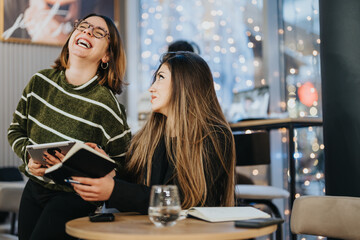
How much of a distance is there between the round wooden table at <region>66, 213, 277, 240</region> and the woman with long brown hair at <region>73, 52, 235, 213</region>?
18 cm

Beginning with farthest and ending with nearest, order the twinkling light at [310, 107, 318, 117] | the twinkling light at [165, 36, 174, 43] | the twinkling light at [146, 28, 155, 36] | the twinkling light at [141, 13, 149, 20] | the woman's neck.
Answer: the twinkling light at [141, 13, 149, 20] → the twinkling light at [146, 28, 155, 36] → the twinkling light at [165, 36, 174, 43] → the twinkling light at [310, 107, 318, 117] → the woman's neck

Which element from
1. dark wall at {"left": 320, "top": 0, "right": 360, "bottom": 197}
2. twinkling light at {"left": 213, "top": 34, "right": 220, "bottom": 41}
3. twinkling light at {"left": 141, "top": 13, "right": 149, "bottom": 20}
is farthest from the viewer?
twinkling light at {"left": 141, "top": 13, "right": 149, "bottom": 20}

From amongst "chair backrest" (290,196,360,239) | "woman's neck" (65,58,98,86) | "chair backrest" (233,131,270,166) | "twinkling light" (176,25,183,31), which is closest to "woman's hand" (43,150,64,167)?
"woman's neck" (65,58,98,86)

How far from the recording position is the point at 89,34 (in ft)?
6.33

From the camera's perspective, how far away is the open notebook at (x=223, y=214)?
1306 mm

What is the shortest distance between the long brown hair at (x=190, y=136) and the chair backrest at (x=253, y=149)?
107cm

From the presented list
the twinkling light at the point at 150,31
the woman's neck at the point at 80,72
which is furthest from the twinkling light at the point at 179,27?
the woman's neck at the point at 80,72

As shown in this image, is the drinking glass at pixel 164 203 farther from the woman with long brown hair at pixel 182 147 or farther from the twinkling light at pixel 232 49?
the twinkling light at pixel 232 49

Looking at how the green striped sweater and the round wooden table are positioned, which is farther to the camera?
the green striped sweater

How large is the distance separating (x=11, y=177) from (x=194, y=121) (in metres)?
3.79

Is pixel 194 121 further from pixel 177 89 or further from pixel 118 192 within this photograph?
pixel 118 192

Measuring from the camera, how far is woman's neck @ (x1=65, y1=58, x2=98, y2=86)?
1.91 metres

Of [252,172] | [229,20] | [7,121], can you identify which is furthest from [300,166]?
[7,121]

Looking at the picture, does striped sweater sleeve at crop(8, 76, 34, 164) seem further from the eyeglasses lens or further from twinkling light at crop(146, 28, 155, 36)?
twinkling light at crop(146, 28, 155, 36)
